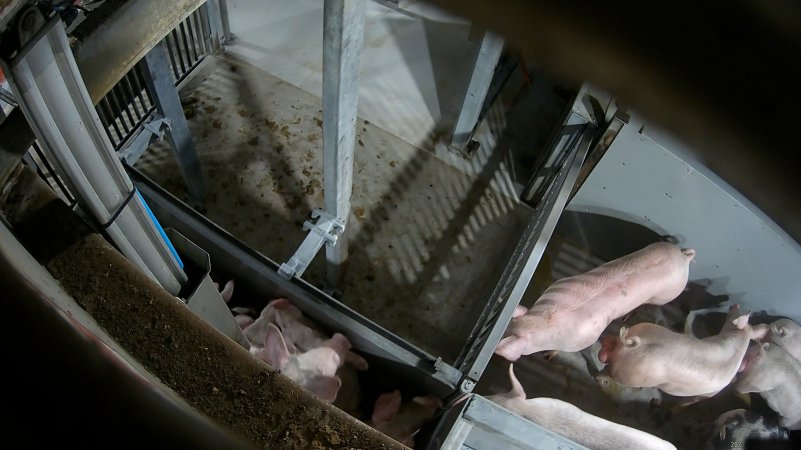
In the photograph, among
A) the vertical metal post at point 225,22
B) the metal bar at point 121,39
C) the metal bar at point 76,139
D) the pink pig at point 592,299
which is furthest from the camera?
the vertical metal post at point 225,22

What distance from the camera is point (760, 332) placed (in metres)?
3.02

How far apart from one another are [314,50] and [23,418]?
12.0 feet

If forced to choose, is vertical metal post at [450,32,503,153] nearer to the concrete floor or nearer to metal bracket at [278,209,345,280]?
the concrete floor

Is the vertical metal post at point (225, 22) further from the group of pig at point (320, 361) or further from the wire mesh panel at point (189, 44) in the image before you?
the group of pig at point (320, 361)

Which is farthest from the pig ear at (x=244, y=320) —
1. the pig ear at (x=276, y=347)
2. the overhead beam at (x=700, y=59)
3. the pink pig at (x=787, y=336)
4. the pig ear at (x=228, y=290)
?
the pink pig at (x=787, y=336)

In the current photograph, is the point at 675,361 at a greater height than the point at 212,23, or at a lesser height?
lesser

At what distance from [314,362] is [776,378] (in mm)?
2437

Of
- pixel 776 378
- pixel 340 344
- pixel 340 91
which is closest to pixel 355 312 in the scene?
pixel 340 344

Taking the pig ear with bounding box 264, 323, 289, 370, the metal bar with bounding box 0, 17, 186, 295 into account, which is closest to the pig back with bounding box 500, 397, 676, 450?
the pig ear with bounding box 264, 323, 289, 370

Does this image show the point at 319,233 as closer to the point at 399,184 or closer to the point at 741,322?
the point at 399,184

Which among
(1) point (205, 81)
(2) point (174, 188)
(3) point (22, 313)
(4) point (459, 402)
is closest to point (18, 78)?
(3) point (22, 313)

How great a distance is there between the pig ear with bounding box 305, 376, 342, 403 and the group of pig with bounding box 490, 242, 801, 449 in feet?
2.85

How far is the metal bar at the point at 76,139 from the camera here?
2.50 feet

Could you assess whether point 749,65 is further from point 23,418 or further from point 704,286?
point 704,286
